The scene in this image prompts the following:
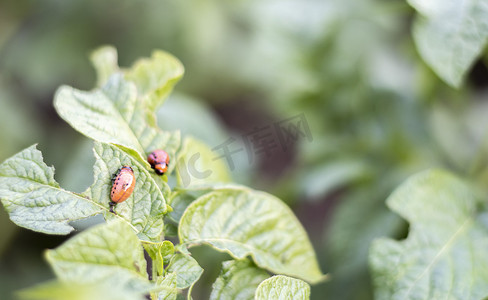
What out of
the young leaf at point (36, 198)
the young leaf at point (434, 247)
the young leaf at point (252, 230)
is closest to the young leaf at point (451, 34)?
the young leaf at point (434, 247)

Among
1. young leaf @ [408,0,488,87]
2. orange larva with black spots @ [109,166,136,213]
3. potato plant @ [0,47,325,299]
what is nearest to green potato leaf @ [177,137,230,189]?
potato plant @ [0,47,325,299]

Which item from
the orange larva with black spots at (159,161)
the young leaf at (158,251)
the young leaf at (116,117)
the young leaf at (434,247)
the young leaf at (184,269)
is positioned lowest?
the young leaf at (434,247)

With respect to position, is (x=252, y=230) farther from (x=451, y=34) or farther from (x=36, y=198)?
(x=451, y=34)

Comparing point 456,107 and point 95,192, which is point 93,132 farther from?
point 456,107

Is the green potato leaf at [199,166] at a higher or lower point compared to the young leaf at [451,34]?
lower

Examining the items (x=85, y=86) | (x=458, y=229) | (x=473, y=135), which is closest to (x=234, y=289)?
(x=458, y=229)

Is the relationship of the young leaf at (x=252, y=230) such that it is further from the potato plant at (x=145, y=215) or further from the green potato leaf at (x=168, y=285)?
the green potato leaf at (x=168, y=285)
